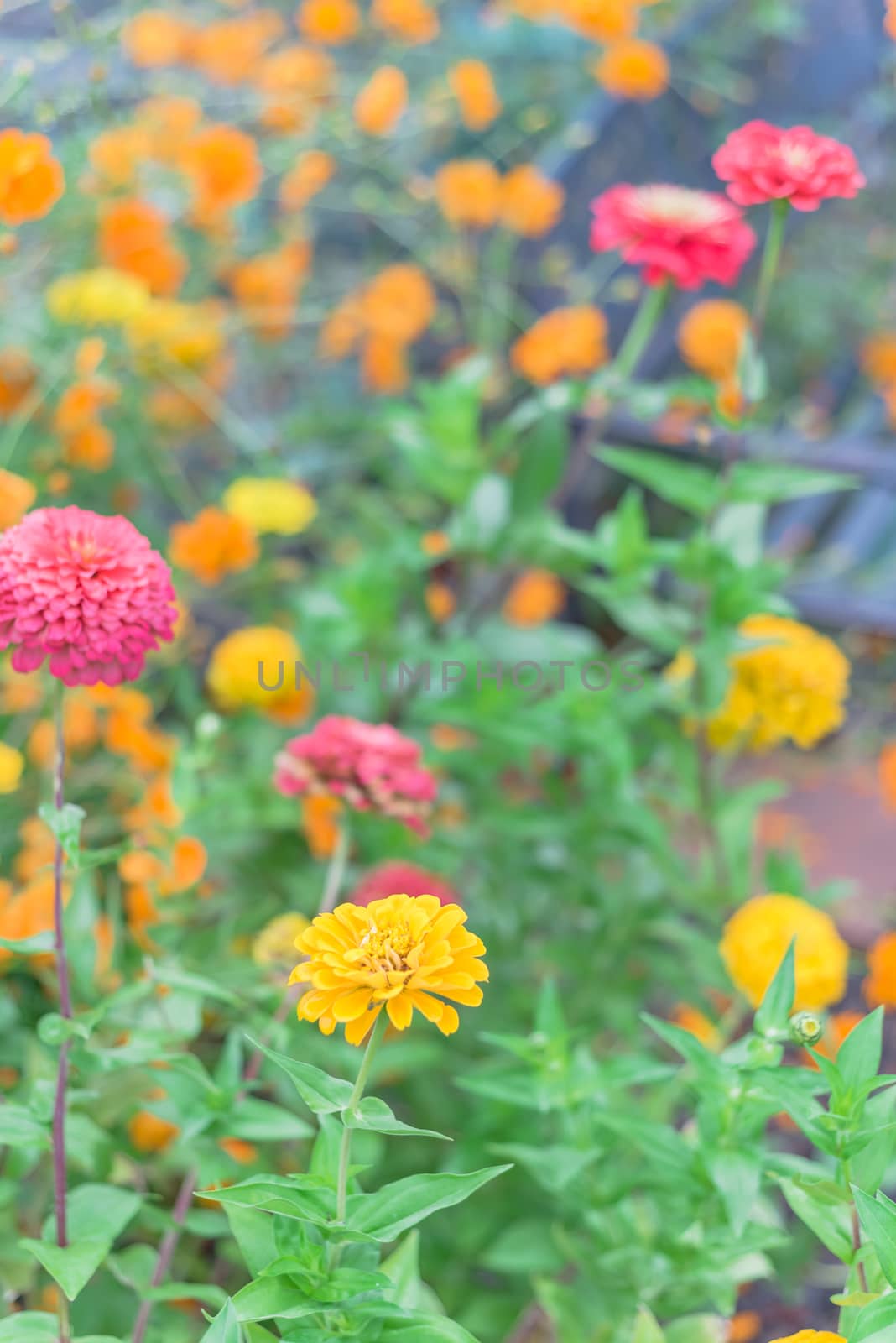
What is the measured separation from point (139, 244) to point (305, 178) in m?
0.32

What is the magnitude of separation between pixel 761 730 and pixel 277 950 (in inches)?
17.6

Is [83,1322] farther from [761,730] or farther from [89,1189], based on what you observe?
[761,730]

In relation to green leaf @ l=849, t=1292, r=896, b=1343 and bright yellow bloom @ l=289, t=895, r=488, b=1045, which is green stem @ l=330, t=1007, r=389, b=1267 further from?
green leaf @ l=849, t=1292, r=896, b=1343

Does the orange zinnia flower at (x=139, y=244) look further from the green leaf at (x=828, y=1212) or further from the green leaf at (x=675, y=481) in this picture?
the green leaf at (x=828, y=1212)

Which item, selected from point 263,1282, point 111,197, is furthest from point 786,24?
point 263,1282

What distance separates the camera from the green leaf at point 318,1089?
0.44 m

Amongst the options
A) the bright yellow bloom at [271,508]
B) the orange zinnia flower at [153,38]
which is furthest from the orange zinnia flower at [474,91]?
the bright yellow bloom at [271,508]

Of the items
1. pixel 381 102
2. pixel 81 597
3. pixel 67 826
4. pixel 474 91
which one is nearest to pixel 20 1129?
pixel 67 826

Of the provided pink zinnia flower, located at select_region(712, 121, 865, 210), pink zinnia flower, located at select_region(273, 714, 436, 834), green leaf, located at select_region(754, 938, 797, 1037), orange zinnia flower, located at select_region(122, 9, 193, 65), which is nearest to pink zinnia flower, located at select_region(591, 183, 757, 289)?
pink zinnia flower, located at select_region(712, 121, 865, 210)

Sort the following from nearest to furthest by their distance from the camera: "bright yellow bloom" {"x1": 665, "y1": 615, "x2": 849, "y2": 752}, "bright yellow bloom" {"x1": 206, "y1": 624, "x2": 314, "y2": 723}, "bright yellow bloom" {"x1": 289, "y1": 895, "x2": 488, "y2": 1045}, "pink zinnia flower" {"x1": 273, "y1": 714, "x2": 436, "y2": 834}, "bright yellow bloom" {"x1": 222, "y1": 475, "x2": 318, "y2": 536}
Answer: "bright yellow bloom" {"x1": 289, "y1": 895, "x2": 488, "y2": 1045} < "pink zinnia flower" {"x1": 273, "y1": 714, "x2": 436, "y2": 834} < "bright yellow bloom" {"x1": 665, "y1": 615, "x2": 849, "y2": 752} < "bright yellow bloom" {"x1": 206, "y1": 624, "x2": 314, "y2": 723} < "bright yellow bloom" {"x1": 222, "y1": 475, "x2": 318, "y2": 536}

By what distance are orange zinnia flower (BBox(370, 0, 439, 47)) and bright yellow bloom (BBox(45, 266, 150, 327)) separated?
0.53m

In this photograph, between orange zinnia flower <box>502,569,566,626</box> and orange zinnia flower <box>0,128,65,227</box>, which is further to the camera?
orange zinnia flower <box>502,569,566,626</box>

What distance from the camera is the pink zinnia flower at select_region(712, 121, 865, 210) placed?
28.0 inches

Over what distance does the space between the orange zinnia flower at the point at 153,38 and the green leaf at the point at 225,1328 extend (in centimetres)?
142
